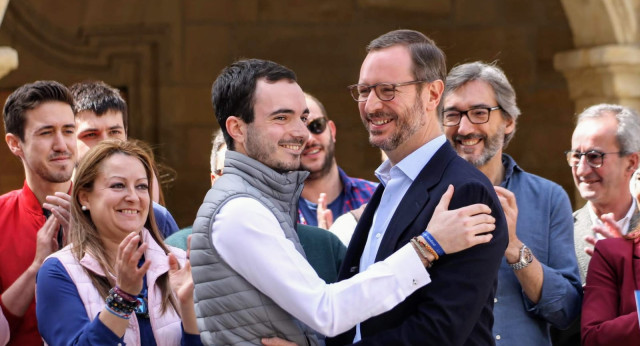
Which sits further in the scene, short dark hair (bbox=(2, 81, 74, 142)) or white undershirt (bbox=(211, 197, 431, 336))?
short dark hair (bbox=(2, 81, 74, 142))

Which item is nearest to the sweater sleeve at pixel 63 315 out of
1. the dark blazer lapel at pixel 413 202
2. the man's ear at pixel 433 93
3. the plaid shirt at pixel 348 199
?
the dark blazer lapel at pixel 413 202

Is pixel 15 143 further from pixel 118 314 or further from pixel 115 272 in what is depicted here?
pixel 118 314

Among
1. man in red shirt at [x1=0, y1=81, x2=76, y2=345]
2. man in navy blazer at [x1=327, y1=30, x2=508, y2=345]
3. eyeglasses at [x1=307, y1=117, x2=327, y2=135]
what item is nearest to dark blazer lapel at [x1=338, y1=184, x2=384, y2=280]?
man in navy blazer at [x1=327, y1=30, x2=508, y2=345]

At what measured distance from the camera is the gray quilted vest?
292cm

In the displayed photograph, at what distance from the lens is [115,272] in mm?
3453

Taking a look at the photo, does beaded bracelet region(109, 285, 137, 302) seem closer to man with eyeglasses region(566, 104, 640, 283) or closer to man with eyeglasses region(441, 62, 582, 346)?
man with eyeglasses region(441, 62, 582, 346)

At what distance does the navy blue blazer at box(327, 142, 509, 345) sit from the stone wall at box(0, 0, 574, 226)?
16.5 feet

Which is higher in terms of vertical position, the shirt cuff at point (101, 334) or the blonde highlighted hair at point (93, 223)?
the blonde highlighted hair at point (93, 223)

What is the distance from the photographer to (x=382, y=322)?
293 centimetres

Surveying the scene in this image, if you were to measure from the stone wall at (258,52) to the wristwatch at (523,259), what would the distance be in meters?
4.43

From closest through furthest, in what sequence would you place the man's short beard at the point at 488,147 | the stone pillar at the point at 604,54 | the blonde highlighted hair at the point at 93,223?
the blonde highlighted hair at the point at 93,223 → the man's short beard at the point at 488,147 → the stone pillar at the point at 604,54

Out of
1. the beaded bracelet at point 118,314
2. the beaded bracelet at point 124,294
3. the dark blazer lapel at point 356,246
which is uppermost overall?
the dark blazer lapel at point 356,246

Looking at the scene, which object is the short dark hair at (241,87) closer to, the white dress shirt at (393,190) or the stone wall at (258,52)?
the white dress shirt at (393,190)

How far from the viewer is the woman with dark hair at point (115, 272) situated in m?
3.21
